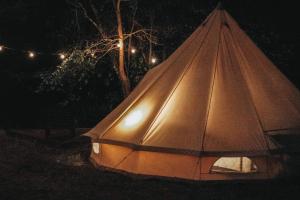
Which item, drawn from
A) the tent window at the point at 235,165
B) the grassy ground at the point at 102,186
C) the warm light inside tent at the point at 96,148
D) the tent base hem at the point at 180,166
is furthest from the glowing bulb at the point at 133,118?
the tent window at the point at 235,165

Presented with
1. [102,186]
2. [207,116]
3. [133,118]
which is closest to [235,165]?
[207,116]

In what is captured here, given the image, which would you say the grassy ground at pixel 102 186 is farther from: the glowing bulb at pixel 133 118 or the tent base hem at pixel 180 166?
the glowing bulb at pixel 133 118

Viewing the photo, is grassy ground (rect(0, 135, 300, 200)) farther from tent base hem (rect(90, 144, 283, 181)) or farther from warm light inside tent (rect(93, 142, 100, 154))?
warm light inside tent (rect(93, 142, 100, 154))

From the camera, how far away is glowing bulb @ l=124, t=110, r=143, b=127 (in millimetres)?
9000

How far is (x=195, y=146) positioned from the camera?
26.1 ft

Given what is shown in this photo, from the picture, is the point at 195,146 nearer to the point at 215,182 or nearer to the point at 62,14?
the point at 215,182

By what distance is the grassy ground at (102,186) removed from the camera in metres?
7.13

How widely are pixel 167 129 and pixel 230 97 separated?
48.5 inches

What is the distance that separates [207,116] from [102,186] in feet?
6.98

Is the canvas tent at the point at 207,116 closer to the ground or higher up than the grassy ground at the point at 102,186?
higher up

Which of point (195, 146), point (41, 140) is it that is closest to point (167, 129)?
point (195, 146)

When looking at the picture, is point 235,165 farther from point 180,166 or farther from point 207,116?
point 180,166

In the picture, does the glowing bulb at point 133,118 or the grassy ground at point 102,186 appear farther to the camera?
the glowing bulb at point 133,118

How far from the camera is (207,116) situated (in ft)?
27.4
